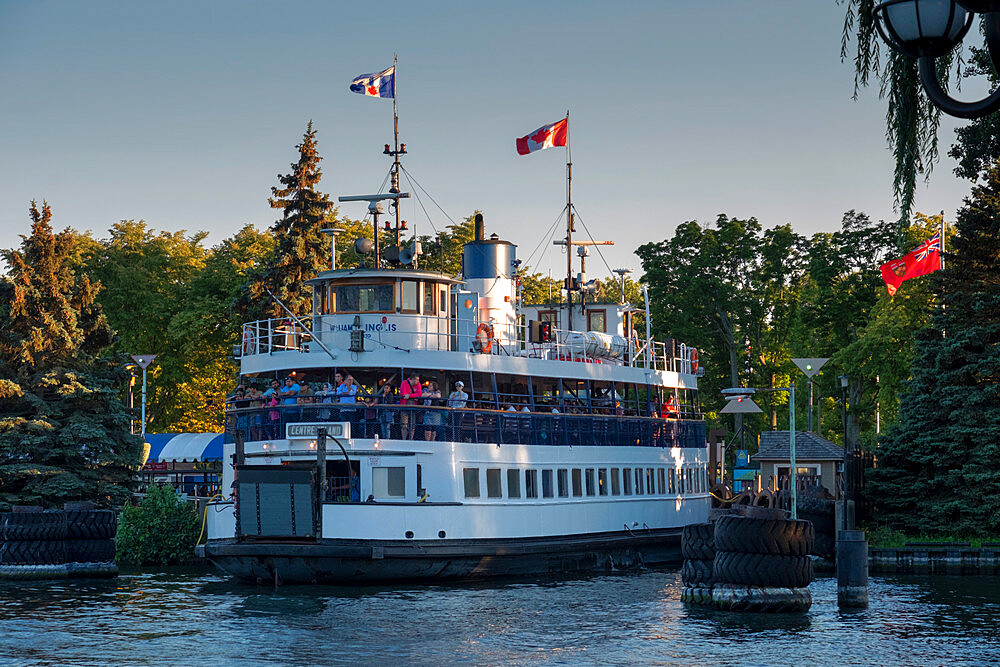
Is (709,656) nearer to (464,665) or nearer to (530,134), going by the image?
(464,665)

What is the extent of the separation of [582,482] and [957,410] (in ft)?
39.5

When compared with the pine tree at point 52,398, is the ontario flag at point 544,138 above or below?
above

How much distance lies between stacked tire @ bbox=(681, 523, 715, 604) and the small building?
24.2 metres

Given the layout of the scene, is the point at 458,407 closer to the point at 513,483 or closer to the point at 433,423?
the point at 433,423

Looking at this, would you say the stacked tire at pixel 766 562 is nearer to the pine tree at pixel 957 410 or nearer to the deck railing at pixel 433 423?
the deck railing at pixel 433 423

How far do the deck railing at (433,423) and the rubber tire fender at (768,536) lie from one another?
332 inches

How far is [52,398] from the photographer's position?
3984 cm

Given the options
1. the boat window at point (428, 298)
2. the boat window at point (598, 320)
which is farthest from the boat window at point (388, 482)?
the boat window at point (598, 320)

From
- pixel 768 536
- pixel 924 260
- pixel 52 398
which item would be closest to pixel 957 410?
pixel 924 260

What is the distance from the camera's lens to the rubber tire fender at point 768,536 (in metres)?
24.8

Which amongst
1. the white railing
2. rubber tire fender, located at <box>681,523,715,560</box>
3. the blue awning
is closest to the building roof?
the white railing

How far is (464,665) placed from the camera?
19391 millimetres

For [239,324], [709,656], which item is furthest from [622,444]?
[239,324]

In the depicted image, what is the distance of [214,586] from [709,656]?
48.3 feet
